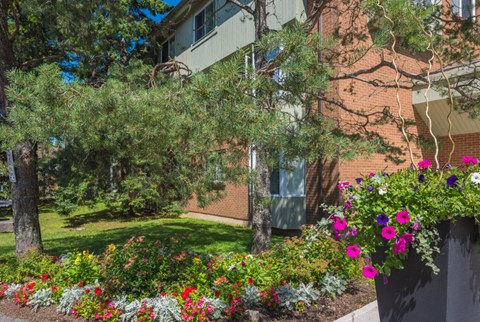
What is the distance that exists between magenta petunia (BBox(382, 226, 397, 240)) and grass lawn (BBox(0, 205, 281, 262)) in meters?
4.95

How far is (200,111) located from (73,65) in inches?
483

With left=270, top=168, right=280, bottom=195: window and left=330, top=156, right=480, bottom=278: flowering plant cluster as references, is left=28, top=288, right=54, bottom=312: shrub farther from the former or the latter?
left=270, top=168, right=280, bottom=195: window

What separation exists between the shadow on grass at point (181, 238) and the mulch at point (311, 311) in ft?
10.8

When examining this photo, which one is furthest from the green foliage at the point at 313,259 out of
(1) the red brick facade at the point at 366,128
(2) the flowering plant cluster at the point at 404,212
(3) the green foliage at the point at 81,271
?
(1) the red brick facade at the point at 366,128

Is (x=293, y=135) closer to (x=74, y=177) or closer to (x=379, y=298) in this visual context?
(x=379, y=298)

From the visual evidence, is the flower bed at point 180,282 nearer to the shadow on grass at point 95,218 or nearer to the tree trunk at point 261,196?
the tree trunk at point 261,196

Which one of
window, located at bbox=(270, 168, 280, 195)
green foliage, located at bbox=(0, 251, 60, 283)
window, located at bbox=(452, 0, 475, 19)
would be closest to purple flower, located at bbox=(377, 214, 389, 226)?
green foliage, located at bbox=(0, 251, 60, 283)

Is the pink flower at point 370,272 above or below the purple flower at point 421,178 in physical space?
below

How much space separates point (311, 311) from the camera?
453cm

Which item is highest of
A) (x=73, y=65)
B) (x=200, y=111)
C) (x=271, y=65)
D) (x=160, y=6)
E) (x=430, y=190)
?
(x=160, y=6)

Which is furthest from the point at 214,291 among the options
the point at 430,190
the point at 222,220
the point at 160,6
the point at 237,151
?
the point at 160,6

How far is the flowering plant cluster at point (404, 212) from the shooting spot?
2193mm

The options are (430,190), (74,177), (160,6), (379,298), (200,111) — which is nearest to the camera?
(430,190)

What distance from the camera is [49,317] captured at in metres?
4.63
